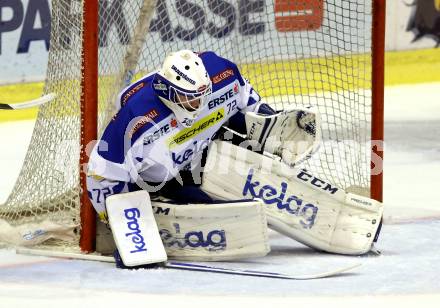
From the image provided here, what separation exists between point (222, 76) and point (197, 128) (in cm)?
25

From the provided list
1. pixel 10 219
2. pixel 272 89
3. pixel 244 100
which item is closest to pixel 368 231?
pixel 244 100

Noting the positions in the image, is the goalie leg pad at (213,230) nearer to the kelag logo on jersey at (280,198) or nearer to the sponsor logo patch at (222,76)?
the kelag logo on jersey at (280,198)

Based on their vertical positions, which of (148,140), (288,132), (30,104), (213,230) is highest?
(30,104)

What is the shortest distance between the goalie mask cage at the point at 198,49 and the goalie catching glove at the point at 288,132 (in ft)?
1.01

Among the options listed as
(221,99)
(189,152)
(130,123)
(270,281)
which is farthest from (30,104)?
(270,281)

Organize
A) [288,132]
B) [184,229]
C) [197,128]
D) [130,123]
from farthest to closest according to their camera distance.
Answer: [288,132]
[197,128]
[184,229]
[130,123]

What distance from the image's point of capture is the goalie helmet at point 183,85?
4648 millimetres

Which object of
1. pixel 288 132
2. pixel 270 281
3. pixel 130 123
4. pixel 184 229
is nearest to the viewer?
pixel 270 281

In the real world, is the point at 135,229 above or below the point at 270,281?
above

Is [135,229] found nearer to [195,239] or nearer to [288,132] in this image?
[195,239]

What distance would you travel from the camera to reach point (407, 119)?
26.7ft

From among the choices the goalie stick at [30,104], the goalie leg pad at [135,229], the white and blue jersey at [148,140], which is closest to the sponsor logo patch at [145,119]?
the white and blue jersey at [148,140]

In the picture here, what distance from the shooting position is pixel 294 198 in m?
4.99

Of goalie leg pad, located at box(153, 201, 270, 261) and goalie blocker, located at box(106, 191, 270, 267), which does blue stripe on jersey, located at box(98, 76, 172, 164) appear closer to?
goalie blocker, located at box(106, 191, 270, 267)
